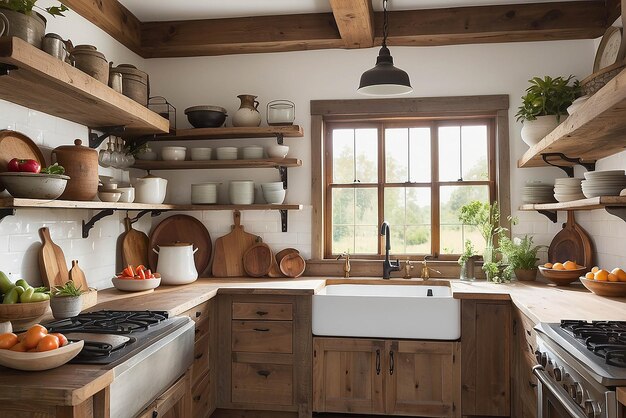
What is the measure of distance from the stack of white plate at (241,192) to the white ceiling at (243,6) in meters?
1.25

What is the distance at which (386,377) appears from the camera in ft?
11.0

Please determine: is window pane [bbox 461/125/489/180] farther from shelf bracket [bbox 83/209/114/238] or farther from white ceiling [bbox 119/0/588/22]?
shelf bracket [bbox 83/209/114/238]

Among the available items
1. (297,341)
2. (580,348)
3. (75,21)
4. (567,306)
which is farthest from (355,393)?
(75,21)

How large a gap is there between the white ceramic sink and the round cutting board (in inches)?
46.2

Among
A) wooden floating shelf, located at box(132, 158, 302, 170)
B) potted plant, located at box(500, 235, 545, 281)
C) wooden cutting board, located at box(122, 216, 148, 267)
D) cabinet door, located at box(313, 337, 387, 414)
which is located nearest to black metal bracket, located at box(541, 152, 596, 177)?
potted plant, located at box(500, 235, 545, 281)

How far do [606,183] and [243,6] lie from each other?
2.62 m

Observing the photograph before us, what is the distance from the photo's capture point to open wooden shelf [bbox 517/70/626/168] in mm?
2031

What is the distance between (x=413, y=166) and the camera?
13.8ft

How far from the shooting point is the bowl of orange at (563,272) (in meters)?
3.46

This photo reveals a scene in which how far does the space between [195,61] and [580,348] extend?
3.52 metres

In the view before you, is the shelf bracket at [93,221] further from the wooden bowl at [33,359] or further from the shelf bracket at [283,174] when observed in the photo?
the wooden bowl at [33,359]

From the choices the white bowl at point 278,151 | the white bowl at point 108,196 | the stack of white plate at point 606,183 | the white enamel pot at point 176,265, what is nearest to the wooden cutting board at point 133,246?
the white enamel pot at point 176,265

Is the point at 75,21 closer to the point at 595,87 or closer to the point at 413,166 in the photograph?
the point at 413,166

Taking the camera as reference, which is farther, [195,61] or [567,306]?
[195,61]
